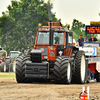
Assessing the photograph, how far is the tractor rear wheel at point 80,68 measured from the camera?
1703 cm

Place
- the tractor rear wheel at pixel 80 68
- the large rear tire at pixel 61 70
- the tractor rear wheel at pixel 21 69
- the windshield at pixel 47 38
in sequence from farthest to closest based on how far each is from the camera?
the windshield at pixel 47 38, the tractor rear wheel at pixel 80 68, the tractor rear wheel at pixel 21 69, the large rear tire at pixel 61 70

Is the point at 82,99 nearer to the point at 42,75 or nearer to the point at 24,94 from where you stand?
the point at 24,94

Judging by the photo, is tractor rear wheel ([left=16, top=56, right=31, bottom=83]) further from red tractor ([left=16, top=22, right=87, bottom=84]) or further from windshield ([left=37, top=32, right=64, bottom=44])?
windshield ([left=37, top=32, right=64, bottom=44])

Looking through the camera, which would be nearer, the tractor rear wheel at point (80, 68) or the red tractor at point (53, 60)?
the red tractor at point (53, 60)

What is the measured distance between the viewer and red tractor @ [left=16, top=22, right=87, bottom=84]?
16.0 metres

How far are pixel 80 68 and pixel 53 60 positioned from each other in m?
1.36

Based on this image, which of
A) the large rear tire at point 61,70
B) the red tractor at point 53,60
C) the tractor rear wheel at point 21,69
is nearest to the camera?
the large rear tire at point 61,70

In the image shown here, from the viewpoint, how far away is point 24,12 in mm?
66875

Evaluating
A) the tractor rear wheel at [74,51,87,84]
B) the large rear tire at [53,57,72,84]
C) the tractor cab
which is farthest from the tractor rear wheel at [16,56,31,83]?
the tractor rear wheel at [74,51,87,84]

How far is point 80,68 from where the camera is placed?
17.0 meters

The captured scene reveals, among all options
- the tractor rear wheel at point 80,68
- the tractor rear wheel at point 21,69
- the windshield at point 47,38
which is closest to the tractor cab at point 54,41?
the windshield at point 47,38

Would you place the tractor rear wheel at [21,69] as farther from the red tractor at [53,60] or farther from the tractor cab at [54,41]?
the tractor cab at [54,41]

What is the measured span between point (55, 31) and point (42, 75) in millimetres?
2657

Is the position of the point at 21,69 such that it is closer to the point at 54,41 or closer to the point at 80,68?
the point at 54,41
